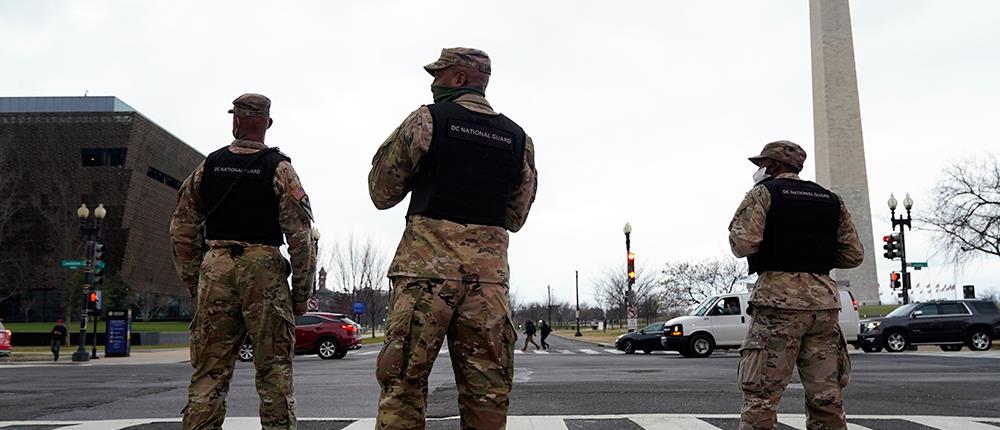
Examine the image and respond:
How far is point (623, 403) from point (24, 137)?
6368 cm

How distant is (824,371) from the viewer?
468 centimetres

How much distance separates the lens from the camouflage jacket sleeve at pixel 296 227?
485 cm

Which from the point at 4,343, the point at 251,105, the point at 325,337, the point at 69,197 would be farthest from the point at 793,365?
the point at 69,197

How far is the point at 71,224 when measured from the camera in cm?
5706

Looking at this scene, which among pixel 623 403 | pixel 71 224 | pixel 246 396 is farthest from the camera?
pixel 71 224

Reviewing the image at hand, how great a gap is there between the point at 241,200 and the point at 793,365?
355 cm

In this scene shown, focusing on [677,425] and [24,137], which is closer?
[677,425]

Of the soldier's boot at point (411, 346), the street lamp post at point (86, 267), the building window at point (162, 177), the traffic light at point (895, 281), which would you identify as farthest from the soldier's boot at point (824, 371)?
the building window at point (162, 177)

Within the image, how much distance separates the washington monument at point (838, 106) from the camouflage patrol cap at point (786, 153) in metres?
37.5

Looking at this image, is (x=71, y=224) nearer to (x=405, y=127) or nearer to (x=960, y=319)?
(x=960, y=319)

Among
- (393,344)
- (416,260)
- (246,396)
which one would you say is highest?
(416,260)

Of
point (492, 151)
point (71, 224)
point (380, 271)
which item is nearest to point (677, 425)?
point (492, 151)

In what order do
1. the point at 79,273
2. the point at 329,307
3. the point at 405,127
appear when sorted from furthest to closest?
the point at 329,307 < the point at 79,273 < the point at 405,127

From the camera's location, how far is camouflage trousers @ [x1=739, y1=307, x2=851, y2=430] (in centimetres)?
459
